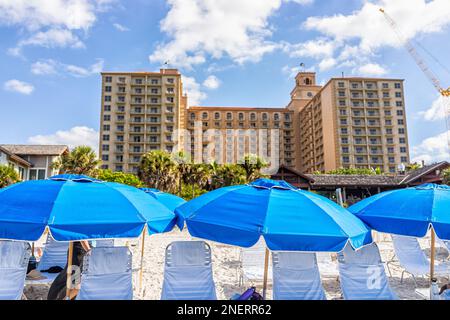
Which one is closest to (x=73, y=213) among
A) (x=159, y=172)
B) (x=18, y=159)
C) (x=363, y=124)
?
(x=159, y=172)

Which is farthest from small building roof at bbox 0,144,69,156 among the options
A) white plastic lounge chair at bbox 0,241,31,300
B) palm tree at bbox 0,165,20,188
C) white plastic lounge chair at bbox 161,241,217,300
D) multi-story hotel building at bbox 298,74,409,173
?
multi-story hotel building at bbox 298,74,409,173

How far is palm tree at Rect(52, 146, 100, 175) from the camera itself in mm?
25422

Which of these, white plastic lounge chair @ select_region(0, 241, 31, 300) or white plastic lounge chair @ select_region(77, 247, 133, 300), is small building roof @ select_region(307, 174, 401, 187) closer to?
white plastic lounge chair @ select_region(77, 247, 133, 300)

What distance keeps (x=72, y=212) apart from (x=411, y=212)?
16.2 feet

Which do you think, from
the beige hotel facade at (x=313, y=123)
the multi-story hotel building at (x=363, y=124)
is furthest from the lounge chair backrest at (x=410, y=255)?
the multi-story hotel building at (x=363, y=124)

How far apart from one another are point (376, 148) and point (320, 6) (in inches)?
2618

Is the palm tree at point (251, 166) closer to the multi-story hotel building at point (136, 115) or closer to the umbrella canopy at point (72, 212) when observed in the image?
the umbrella canopy at point (72, 212)

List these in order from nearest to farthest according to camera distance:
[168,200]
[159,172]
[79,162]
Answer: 1. [168,200]
2. [79,162]
3. [159,172]

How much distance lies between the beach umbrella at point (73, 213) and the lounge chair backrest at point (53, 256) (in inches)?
127

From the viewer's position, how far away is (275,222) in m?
3.66

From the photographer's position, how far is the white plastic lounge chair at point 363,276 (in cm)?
511

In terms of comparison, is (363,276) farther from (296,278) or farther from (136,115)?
(136,115)

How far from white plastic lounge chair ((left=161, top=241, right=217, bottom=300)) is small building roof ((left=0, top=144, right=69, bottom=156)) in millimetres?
34728

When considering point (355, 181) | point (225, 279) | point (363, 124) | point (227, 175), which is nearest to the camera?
point (225, 279)
